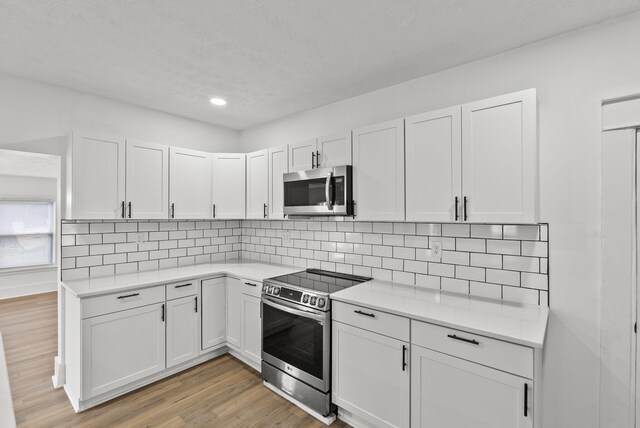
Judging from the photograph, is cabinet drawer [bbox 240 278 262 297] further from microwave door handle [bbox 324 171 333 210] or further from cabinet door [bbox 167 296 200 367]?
microwave door handle [bbox 324 171 333 210]

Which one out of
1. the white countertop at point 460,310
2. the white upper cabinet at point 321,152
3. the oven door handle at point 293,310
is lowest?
the oven door handle at point 293,310

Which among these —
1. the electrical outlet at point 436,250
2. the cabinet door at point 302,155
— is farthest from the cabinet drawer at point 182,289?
the electrical outlet at point 436,250

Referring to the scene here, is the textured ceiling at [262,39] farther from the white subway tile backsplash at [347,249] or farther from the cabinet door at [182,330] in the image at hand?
the cabinet door at [182,330]

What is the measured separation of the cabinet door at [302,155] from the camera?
2899mm

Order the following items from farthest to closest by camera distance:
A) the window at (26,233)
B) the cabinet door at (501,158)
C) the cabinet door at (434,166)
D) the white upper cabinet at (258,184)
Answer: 1. the window at (26,233)
2. the white upper cabinet at (258,184)
3. the cabinet door at (434,166)
4. the cabinet door at (501,158)

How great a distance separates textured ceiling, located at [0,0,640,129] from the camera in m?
1.69

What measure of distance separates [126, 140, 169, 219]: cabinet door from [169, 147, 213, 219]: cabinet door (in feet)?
0.24

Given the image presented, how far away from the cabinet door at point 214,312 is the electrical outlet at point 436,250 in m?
2.14

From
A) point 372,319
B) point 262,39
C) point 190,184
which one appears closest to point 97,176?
point 190,184

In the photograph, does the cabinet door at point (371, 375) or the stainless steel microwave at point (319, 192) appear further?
the stainless steel microwave at point (319, 192)

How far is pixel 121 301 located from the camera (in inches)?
103

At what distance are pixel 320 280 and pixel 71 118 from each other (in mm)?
2695

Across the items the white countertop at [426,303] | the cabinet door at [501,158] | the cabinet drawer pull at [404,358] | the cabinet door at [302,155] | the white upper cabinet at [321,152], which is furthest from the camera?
the cabinet door at [302,155]

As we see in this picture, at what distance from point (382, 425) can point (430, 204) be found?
1.54 metres
